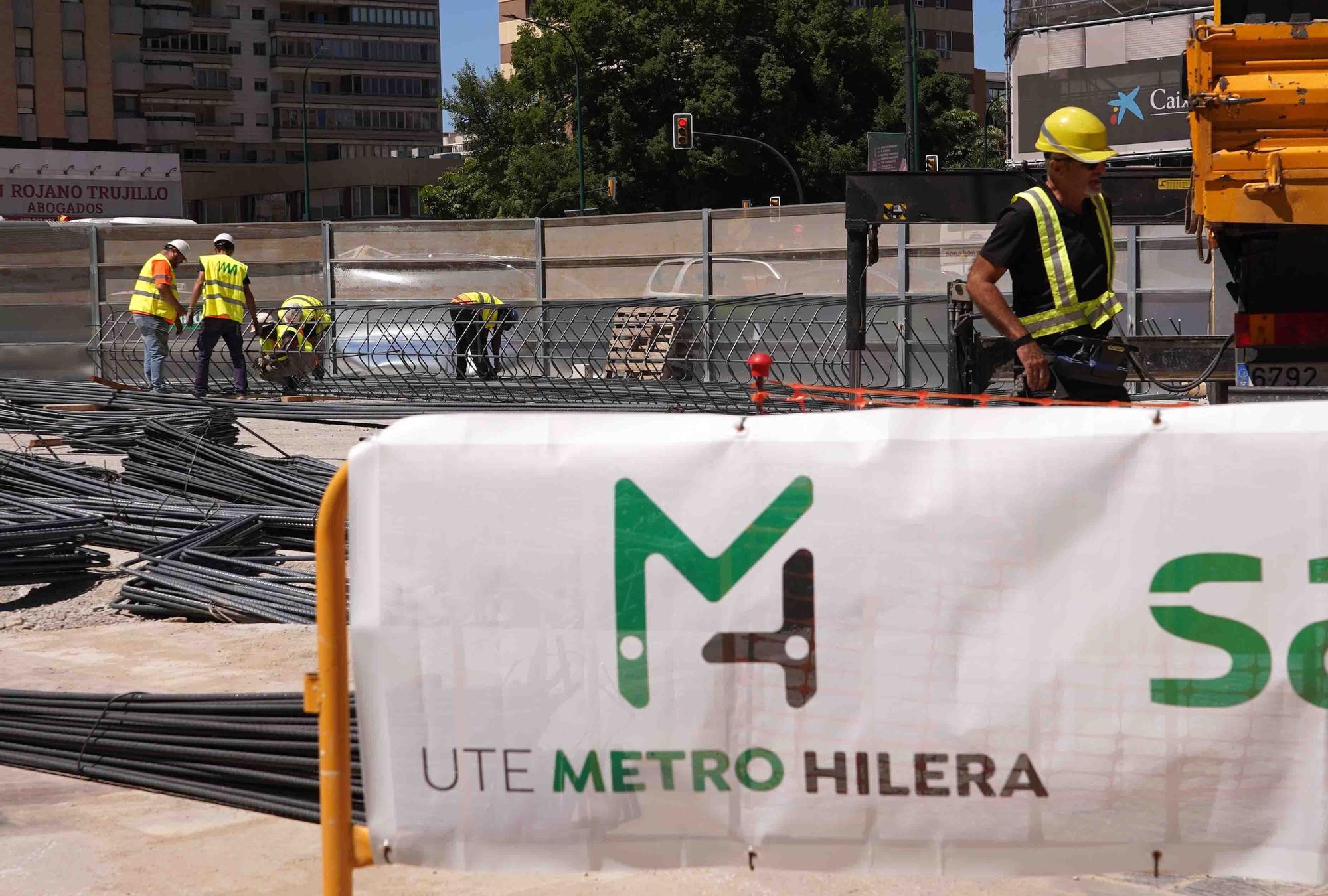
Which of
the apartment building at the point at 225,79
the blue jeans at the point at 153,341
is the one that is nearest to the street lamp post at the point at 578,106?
the apartment building at the point at 225,79

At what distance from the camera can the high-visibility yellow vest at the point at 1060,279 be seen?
5766 millimetres

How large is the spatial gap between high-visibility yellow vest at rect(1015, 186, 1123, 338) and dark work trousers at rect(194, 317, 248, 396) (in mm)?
13425

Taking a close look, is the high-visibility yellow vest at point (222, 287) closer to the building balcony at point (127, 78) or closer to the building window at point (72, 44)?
the building window at point (72, 44)

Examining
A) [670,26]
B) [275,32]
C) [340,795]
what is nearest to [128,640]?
[340,795]

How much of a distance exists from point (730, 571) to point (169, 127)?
96259mm

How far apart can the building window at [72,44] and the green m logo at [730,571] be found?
230 feet

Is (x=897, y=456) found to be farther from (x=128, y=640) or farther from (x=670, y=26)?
(x=670, y=26)

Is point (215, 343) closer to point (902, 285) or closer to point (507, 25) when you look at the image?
point (902, 285)

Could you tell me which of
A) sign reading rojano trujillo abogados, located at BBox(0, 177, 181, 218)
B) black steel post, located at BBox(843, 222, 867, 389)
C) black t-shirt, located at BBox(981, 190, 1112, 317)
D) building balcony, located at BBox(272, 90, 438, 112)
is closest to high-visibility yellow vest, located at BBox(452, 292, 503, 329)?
black steel post, located at BBox(843, 222, 867, 389)

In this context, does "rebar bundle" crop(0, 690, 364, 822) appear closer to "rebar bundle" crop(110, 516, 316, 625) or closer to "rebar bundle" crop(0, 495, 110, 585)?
"rebar bundle" crop(110, 516, 316, 625)

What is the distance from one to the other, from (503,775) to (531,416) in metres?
0.73

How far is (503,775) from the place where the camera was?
3209 millimetres

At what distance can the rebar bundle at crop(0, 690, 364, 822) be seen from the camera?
15.2ft

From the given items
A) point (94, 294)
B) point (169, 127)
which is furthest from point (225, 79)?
point (94, 294)
